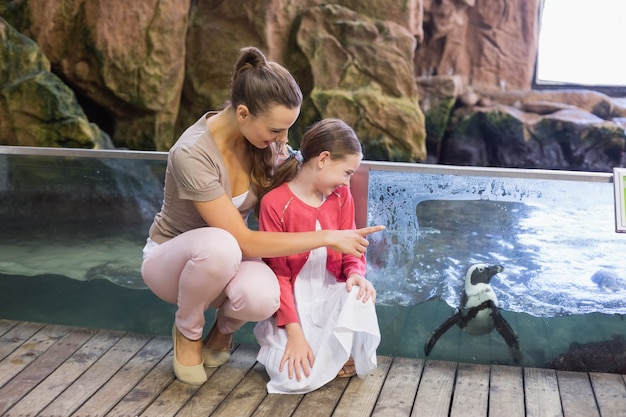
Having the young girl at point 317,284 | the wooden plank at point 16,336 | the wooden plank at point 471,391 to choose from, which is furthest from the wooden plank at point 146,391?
the wooden plank at point 471,391

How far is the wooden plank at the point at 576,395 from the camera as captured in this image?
2256 millimetres

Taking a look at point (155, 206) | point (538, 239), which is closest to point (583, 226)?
point (538, 239)

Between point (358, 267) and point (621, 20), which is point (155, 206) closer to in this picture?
point (358, 267)

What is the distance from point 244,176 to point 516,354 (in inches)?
40.5

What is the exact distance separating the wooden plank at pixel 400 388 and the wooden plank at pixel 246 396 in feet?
1.08

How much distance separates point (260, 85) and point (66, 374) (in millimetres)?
1053

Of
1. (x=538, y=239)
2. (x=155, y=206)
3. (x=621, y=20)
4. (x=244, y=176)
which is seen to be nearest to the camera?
(x=244, y=176)

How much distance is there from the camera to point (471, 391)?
2.37 metres

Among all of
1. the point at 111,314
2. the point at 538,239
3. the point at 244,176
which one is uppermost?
the point at 244,176

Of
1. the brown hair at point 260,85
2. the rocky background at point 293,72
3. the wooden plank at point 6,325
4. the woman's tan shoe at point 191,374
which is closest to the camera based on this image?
the brown hair at point 260,85

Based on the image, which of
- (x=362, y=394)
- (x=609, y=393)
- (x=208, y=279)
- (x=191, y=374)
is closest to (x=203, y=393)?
(x=191, y=374)

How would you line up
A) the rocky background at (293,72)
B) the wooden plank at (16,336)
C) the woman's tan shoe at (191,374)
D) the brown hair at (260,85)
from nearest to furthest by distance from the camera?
1. the brown hair at (260,85)
2. the woman's tan shoe at (191,374)
3. the wooden plank at (16,336)
4. the rocky background at (293,72)

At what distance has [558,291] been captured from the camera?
257 centimetres

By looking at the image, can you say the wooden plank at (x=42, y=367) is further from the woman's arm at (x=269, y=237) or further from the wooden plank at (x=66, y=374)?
the woman's arm at (x=269, y=237)
